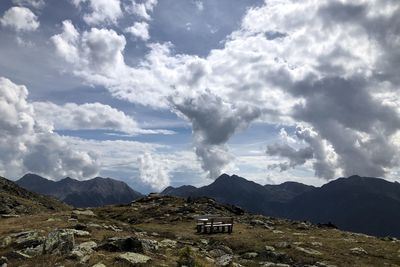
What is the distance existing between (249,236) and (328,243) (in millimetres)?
7950

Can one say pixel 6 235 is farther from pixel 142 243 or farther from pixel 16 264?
pixel 142 243

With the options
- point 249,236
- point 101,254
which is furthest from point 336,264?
point 101,254

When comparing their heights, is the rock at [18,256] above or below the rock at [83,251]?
below

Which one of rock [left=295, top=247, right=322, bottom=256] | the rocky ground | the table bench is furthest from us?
the table bench

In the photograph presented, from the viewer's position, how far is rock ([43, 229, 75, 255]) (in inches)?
935

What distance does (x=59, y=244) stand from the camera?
79.0ft

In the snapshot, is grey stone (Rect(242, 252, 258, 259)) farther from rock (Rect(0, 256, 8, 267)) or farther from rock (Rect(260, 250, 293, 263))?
rock (Rect(0, 256, 8, 267))

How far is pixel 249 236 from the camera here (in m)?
42.7

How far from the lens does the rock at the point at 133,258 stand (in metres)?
23.1

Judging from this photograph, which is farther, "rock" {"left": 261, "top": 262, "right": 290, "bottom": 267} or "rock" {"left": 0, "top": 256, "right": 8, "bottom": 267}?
"rock" {"left": 261, "top": 262, "right": 290, "bottom": 267}

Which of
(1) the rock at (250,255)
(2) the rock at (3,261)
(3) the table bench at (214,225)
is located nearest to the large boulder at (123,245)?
(2) the rock at (3,261)

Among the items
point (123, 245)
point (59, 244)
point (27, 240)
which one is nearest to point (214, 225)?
point (123, 245)

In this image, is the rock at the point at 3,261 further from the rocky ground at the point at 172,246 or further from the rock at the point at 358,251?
the rock at the point at 358,251

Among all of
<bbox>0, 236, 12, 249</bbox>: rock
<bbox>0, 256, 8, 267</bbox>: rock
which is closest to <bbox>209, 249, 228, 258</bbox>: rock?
<bbox>0, 236, 12, 249</bbox>: rock
